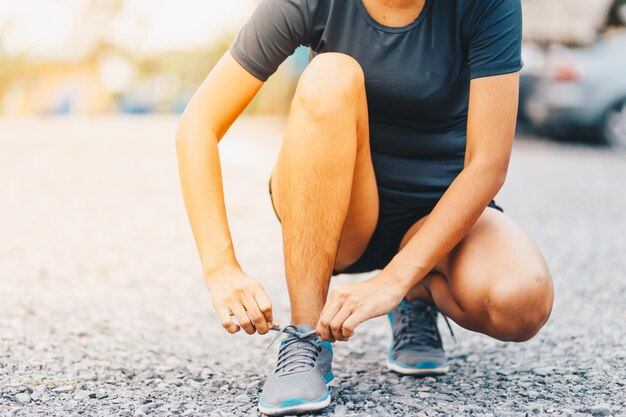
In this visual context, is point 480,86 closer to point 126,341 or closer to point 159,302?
point 126,341

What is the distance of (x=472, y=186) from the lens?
2027 millimetres

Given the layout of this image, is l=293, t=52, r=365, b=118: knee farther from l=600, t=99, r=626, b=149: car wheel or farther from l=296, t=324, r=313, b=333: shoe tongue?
l=600, t=99, r=626, b=149: car wheel

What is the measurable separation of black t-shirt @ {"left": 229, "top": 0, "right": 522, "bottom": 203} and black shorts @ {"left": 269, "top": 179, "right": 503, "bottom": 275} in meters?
0.24

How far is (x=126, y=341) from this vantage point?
8.81ft

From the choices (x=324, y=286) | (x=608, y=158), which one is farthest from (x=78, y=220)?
(x=608, y=158)

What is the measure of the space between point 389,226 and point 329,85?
0.51 m

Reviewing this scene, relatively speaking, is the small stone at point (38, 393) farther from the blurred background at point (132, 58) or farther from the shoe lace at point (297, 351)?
the blurred background at point (132, 58)

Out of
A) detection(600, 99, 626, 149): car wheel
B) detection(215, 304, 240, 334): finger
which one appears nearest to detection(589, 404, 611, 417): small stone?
detection(215, 304, 240, 334): finger

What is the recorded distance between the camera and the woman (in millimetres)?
1981

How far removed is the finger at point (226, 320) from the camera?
6.22 feet

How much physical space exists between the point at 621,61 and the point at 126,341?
7.49 m

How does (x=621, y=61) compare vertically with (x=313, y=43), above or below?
above

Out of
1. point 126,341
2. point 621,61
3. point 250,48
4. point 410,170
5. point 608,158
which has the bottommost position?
point 126,341

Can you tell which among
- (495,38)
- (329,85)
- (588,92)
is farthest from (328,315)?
(588,92)
